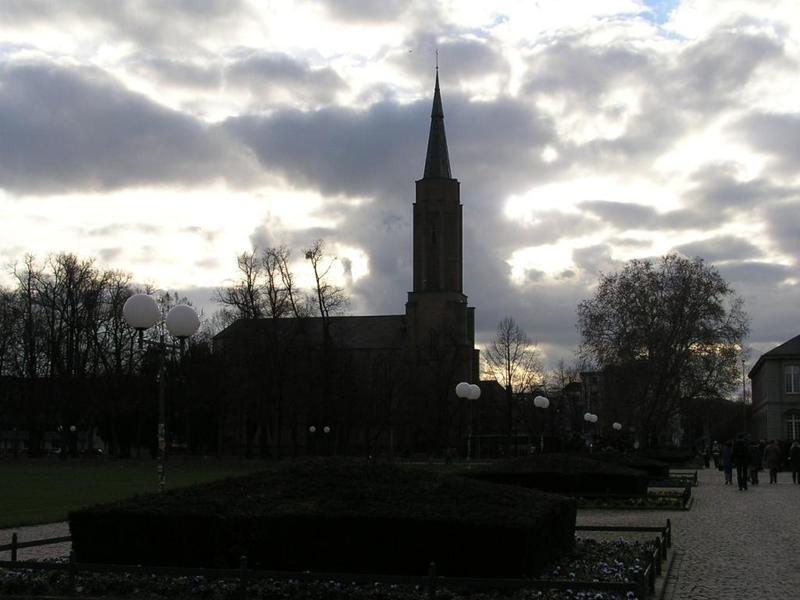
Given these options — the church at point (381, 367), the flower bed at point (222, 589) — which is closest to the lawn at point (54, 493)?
the flower bed at point (222, 589)

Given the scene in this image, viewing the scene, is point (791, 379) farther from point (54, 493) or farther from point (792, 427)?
point (54, 493)

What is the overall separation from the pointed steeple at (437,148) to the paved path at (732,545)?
261 ft

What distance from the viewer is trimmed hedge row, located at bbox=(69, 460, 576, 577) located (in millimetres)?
11164

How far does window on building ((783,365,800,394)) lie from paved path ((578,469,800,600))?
63.3 metres

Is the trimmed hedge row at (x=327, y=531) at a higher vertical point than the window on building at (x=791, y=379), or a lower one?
lower

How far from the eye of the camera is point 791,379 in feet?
→ 298

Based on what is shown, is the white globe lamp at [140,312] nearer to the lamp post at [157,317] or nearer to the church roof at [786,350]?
the lamp post at [157,317]

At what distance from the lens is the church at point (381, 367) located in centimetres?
6369

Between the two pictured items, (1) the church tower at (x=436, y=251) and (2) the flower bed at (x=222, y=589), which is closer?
(2) the flower bed at (x=222, y=589)

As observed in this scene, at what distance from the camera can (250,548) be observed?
37.9ft

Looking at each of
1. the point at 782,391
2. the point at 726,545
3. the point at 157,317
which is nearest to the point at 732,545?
the point at 726,545

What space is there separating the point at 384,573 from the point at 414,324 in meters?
97.2

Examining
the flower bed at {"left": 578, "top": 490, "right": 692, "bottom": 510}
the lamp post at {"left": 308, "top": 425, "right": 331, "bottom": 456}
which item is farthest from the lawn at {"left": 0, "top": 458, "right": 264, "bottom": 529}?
the lamp post at {"left": 308, "top": 425, "right": 331, "bottom": 456}

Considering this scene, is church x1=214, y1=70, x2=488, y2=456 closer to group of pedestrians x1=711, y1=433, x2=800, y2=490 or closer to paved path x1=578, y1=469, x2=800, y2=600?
group of pedestrians x1=711, y1=433, x2=800, y2=490
